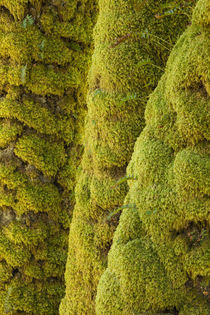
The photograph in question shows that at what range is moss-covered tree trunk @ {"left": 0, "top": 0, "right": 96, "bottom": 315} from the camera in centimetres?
448

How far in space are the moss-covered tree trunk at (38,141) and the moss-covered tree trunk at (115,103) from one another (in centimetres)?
134

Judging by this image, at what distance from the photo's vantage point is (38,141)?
4.62 metres

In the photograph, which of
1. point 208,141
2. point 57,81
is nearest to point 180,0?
point 208,141

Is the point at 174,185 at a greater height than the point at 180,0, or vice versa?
the point at 180,0

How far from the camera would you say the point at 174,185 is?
8.04ft

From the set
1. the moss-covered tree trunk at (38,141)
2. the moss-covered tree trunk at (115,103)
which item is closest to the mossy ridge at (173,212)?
the moss-covered tree trunk at (115,103)

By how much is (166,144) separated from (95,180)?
750 millimetres

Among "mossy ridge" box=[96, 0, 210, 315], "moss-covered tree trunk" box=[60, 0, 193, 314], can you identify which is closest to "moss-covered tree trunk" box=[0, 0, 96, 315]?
"moss-covered tree trunk" box=[60, 0, 193, 314]

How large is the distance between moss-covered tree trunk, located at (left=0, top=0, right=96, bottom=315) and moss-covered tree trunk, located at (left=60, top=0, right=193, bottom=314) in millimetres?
1340

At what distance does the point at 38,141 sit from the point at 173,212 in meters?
2.43

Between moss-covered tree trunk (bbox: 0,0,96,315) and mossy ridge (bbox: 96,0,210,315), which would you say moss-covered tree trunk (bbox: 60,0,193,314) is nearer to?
Answer: mossy ridge (bbox: 96,0,210,315)

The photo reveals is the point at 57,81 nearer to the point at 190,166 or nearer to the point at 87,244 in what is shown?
the point at 87,244

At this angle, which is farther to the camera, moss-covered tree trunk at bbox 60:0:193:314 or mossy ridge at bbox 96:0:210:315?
moss-covered tree trunk at bbox 60:0:193:314

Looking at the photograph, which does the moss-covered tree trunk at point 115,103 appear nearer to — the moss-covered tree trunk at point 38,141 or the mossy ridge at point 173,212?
the mossy ridge at point 173,212
